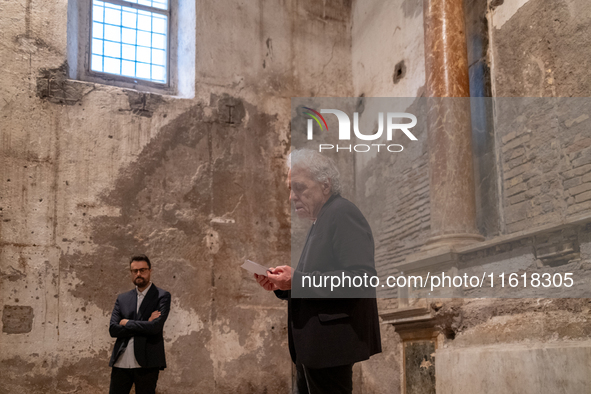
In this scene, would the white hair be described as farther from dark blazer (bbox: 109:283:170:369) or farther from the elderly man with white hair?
dark blazer (bbox: 109:283:170:369)

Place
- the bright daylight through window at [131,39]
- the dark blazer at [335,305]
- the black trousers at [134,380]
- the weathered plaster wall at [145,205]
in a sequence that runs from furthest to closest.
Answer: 1. the bright daylight through window at [131,39]
2. the weathered plaster wall at [145,205]
3. the black trousers at [134,380]
4. the dark blazer at [335,305]

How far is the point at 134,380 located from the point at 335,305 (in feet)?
9.25

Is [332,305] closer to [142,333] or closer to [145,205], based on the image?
[142,333]

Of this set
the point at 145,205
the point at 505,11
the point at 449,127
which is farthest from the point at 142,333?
the point at 505,11

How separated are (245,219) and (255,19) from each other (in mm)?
2829

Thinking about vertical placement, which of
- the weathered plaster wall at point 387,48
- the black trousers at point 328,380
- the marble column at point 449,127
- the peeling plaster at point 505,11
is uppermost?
the weathered plaster wall at point 387,48

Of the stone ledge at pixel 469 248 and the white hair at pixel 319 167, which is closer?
the white hair at pixel 319 167

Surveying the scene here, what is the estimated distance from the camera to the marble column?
5.45m

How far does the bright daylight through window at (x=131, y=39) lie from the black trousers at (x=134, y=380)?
173 inches

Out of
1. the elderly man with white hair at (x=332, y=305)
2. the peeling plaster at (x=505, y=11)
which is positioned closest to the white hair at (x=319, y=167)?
the elderly man with white hair at (x=332, y=305)

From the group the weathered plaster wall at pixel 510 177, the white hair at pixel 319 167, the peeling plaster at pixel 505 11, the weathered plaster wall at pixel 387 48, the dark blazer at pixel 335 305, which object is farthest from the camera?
the weathered plaster wall at pixel 387 48

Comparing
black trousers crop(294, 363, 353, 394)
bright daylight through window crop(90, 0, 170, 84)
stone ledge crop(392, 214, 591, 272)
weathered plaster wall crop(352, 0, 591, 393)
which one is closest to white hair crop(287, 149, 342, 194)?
black trousers crop(294, 363, 353, 394)

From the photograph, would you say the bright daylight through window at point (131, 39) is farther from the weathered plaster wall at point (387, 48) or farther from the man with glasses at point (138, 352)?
the man with glasses at point (138, 352)

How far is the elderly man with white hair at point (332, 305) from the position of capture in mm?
2262
